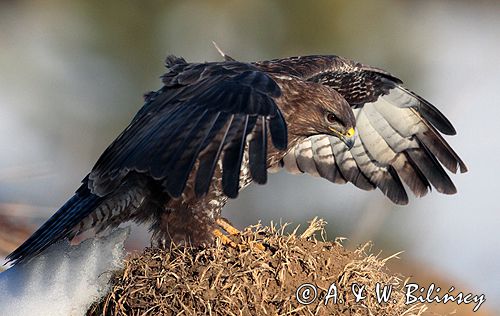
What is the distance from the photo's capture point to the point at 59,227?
5.64 meters

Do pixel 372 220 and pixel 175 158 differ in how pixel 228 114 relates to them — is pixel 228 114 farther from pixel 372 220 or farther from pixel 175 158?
pixel 372 220

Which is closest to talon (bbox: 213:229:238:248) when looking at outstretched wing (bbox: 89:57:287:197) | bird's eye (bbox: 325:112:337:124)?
outstretched wing (bbox: 89:57:287:197)

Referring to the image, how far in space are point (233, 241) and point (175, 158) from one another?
0.55 metres

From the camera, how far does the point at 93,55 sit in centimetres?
1472

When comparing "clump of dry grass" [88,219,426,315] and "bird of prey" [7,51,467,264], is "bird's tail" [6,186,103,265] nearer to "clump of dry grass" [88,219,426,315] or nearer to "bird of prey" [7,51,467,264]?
"bird of prey" [7,51,467,264]

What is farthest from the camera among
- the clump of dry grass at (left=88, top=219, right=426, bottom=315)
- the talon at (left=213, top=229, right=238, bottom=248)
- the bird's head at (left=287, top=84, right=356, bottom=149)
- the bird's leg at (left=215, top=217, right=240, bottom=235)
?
the bird's head at (left=287, top=84, right=356, bottom=149)

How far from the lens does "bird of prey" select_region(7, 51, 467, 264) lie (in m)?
4.87

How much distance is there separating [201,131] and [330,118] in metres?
1.34

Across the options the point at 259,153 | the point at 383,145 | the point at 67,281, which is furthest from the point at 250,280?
the point at 383,145

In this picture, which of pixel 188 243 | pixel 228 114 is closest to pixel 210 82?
pixel 228 114

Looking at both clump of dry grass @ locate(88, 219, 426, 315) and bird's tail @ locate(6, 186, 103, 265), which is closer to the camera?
clump of dry grass @ locate(88, 219, 426, 315)

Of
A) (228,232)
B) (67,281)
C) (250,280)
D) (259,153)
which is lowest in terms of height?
(250,280)

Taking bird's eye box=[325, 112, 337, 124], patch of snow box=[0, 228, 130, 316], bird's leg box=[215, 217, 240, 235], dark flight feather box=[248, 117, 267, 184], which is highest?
bird's eye box=[325, 112, 337, 124]

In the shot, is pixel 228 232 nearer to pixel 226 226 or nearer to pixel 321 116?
pixel 226 226
